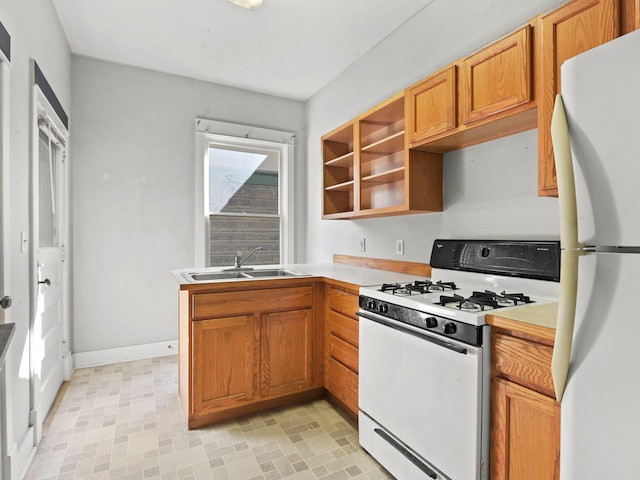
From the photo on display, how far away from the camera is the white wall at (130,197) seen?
3230mm

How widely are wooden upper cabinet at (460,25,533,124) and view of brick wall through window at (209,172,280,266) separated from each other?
8.53 feet

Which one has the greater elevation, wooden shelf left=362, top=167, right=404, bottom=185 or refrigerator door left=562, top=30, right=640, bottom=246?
wooden shelf left=362, top=167, right=404, bottom=185

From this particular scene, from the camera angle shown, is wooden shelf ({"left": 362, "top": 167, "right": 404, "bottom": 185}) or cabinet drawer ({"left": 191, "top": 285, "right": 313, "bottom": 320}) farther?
wooden shelf ({"left": 362, "top": 167, "right": 404, "bottom": 185})

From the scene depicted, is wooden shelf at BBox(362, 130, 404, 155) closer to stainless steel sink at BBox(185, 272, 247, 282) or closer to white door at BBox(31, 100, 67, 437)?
stainless steel sink at BBox(185, 272, 247, 282)

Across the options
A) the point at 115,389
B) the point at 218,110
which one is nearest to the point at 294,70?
the point at 218,110

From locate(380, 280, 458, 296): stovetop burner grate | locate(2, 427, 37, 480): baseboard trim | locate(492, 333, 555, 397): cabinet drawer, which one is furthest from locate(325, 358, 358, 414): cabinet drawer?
locate(2, 427, 37, 480): baseboard trim

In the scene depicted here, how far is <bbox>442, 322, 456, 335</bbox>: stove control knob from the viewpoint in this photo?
4.58 ft

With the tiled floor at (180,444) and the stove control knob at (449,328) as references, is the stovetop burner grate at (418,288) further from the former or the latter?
the tiled floor at (180,444)

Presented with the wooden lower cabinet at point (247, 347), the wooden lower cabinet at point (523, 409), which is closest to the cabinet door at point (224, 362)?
the wooden lower cabinet at point (247, 347)

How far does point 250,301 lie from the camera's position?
2344 millimetres

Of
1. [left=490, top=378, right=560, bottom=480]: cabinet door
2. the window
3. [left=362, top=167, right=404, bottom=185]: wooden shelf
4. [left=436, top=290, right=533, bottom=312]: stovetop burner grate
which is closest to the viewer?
[left=490, top=378, right=560, bottom=480]: cabinet door

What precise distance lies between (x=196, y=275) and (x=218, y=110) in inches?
79.1

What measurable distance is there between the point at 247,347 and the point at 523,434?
1.61 m

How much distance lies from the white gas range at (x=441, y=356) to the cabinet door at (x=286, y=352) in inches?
25.2
